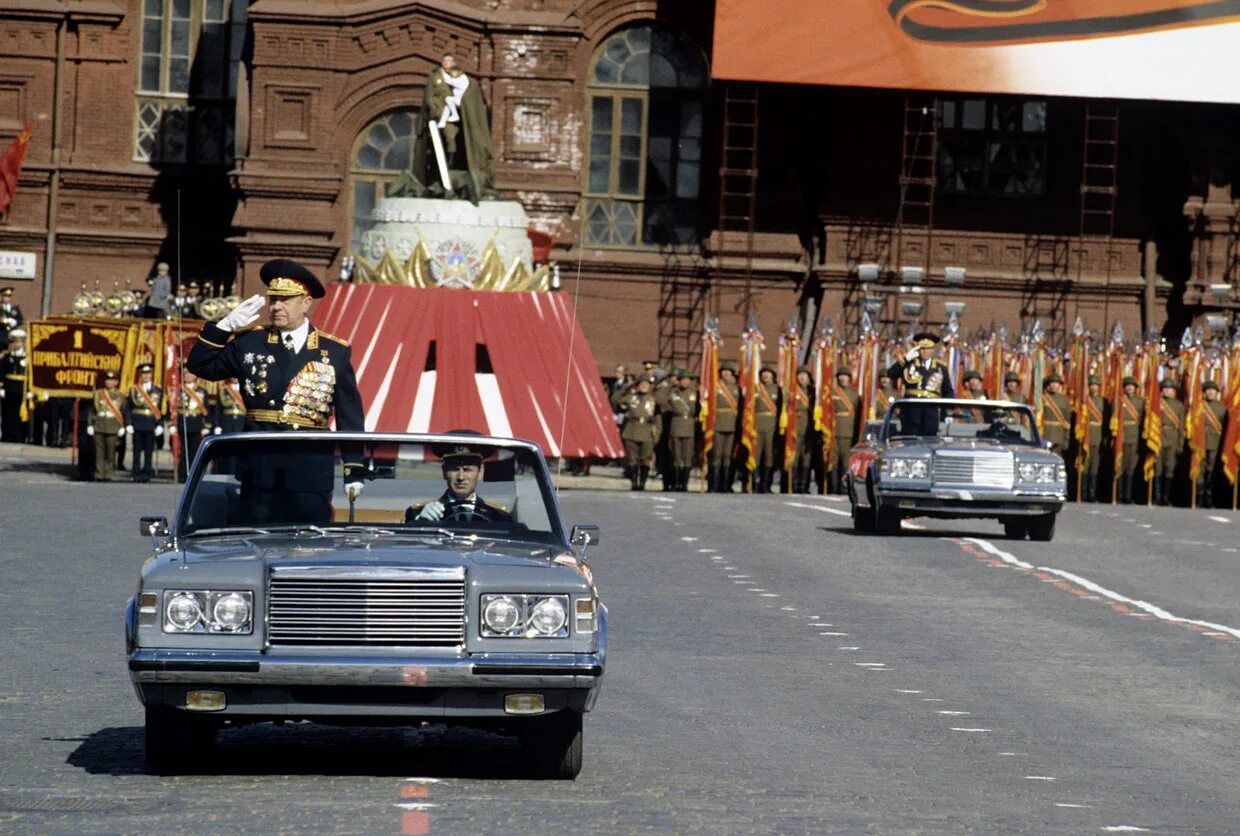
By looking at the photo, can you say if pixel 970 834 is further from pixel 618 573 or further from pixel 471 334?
pixel 471 334

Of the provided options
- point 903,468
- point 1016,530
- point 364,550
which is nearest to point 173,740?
point 364,550

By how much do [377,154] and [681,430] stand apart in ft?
35.6

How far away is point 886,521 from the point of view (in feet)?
83.5

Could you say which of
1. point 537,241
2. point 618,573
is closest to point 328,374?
point 618,573

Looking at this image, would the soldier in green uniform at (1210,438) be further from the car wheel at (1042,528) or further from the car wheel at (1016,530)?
the car wheel at (1042,528)

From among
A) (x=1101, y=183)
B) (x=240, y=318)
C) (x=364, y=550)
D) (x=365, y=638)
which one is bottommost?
(x=365, y=638)

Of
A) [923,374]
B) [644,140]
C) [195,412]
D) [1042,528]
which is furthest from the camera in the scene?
[644,140]

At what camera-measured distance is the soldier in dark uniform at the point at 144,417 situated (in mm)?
32812

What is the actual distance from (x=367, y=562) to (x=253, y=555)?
475mm

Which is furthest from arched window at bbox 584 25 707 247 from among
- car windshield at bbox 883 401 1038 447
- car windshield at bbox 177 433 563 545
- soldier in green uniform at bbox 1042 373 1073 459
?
car windshield at bbox 177 433 563 545

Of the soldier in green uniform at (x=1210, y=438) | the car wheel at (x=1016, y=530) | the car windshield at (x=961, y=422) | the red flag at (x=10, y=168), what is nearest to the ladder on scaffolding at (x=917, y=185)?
the soldier in green uniform at (x=1210, y=438)

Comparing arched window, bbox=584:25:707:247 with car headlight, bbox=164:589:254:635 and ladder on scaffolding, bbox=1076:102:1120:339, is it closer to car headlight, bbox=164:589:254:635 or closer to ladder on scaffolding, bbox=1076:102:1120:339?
ladder on scaffolding, bbox=1076:102:1120:339

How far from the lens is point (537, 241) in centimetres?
4016

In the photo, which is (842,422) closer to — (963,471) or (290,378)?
(963,471)
